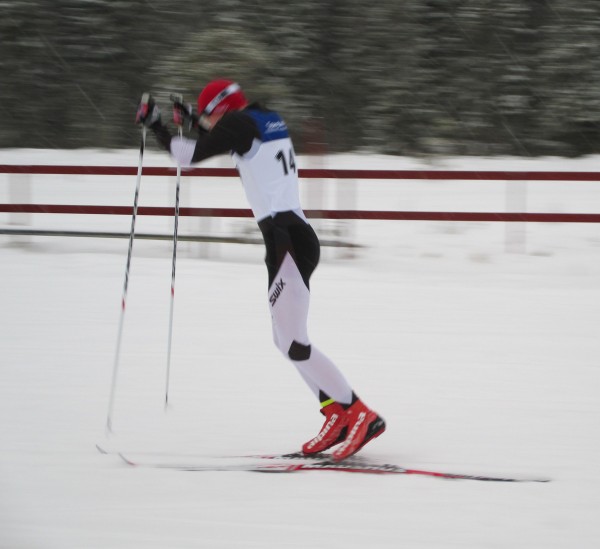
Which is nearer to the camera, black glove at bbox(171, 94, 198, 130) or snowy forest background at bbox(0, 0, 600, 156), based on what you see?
black glove at bbox(171, 94, 198, 130)

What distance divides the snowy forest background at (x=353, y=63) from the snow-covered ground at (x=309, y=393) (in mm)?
5995

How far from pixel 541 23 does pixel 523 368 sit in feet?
39.1

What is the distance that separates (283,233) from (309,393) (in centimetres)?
163

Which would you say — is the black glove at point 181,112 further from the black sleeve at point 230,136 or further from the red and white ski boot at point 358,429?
the red and white ski boot at point 358,429

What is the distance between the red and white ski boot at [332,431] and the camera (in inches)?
172

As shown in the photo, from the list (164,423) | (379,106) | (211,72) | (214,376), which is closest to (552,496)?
(164,423)

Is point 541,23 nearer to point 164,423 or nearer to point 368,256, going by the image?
point 368,256

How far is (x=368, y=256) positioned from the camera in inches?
377

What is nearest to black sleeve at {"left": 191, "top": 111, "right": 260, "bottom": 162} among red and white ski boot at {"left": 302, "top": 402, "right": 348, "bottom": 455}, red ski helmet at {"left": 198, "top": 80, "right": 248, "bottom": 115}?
red ski helmet at {"left": 198, "top": 80, "right": 248, "bottom": 115}

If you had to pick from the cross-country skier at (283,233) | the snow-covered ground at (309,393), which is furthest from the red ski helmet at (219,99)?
the snow-covered ground at (309,393)

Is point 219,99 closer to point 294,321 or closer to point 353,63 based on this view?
point 294,321

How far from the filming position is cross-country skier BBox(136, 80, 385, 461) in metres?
4.21

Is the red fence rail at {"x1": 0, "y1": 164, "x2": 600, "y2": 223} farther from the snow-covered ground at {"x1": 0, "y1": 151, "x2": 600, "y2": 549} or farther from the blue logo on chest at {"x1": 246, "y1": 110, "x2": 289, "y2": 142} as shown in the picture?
the blue logo on chest at {"x1": 246, "y1": 110, "x2": 289, "y2": 142}

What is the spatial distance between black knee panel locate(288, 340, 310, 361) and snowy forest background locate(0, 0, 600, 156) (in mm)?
11608
